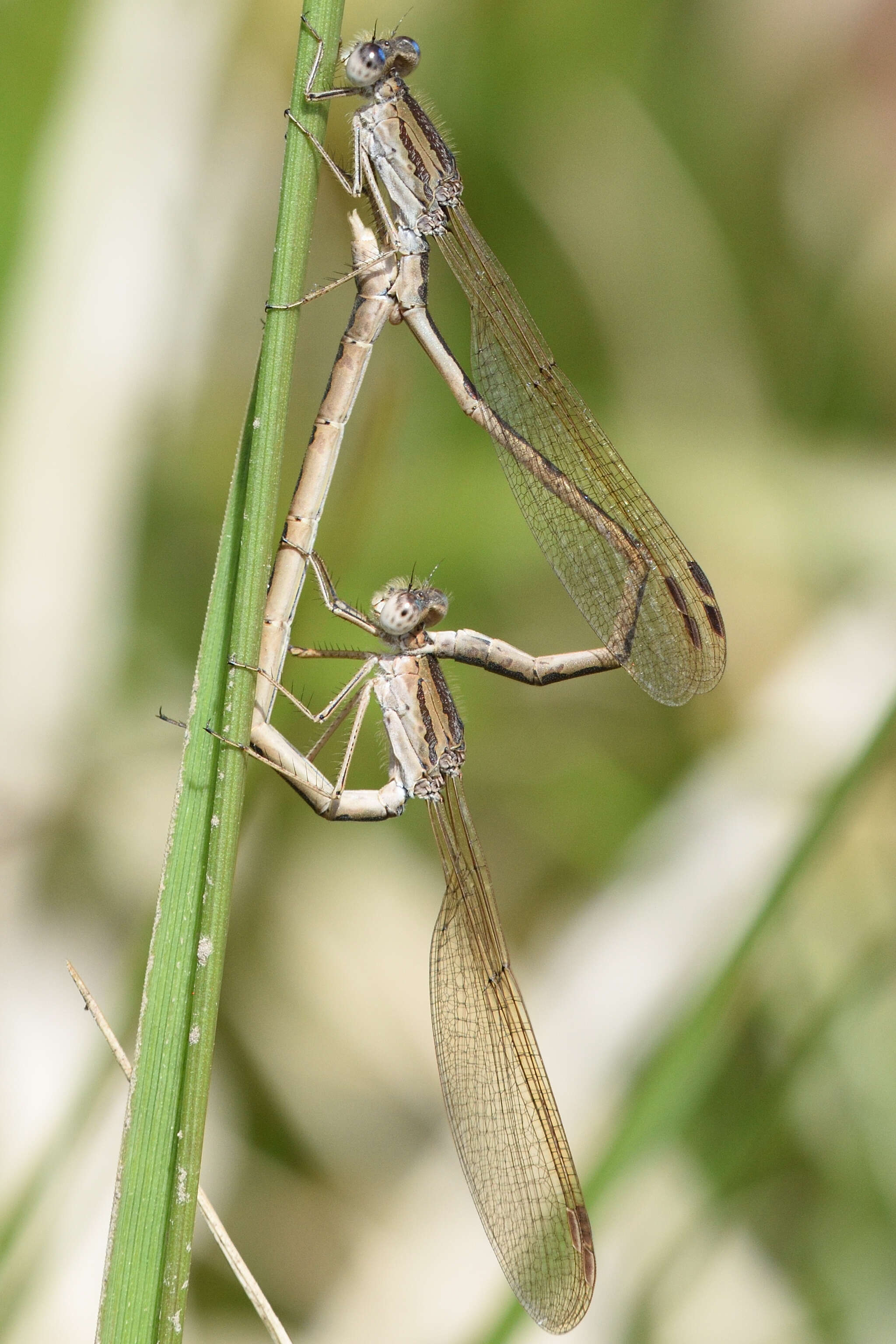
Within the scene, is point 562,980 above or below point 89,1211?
above

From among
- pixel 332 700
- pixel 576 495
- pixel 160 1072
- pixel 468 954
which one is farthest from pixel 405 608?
pixel 160 1072

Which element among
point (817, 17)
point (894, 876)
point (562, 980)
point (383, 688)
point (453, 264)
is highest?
point (817, 17)

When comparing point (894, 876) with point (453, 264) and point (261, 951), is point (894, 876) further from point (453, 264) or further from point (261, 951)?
point (453, 264)

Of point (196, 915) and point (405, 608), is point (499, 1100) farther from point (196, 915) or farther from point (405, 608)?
point (196, 915)

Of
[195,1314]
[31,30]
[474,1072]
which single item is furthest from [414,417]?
[195,1314]

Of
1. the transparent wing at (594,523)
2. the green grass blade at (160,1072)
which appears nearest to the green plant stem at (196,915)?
the green grass blade at (160,1072)

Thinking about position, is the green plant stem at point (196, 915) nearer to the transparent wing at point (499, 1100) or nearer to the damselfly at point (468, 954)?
the damselfly at point (468, 954)
